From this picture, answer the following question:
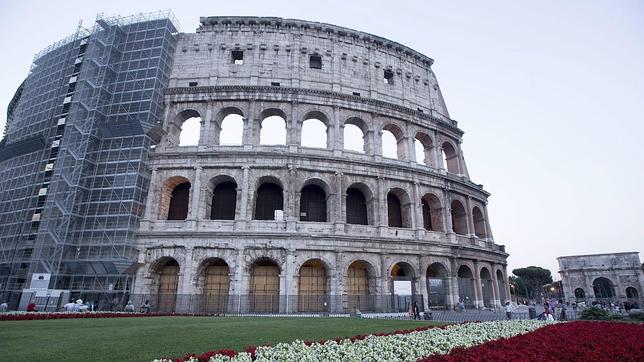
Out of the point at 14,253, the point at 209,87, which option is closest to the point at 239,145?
the point at 209,87

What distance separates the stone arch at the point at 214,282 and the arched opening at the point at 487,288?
1941 cm

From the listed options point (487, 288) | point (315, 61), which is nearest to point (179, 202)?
point (315, 61)

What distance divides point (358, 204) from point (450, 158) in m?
10.9

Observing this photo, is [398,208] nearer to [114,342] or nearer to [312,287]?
[312,287]

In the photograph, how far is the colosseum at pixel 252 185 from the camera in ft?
69.5

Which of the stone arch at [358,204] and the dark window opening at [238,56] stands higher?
the dark window opening at [238,56]

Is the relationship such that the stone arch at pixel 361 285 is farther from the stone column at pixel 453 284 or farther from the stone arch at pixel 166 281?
the stone arch at pixel 166 281

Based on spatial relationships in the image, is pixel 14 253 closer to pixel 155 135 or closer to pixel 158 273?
pixel 158 273

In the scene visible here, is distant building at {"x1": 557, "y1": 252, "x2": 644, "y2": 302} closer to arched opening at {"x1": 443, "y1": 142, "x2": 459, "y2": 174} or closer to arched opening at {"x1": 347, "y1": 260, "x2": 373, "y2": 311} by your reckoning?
arched opening at {"x1": 443, "y1": 142, "x2": 459, "y2": 174}

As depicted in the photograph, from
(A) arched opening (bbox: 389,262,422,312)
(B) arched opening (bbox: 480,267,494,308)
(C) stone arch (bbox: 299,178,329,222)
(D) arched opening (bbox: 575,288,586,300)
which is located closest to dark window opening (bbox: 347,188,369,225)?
(C) stone arch (bbox: 299,178,329,222)

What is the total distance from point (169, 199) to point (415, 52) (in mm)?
24024

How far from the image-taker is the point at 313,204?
24656 mm

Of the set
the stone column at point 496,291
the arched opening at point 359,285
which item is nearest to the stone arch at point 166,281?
the arched opening at point 359,285

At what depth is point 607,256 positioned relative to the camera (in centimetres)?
4634
